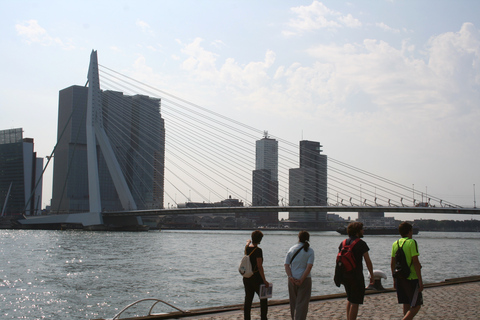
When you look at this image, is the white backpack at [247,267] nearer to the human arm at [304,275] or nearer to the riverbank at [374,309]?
the human arm at [304,275]

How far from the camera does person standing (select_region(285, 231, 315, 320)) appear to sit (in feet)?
23.6

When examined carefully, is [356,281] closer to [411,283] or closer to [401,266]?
[401,266]

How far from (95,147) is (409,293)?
5471 centimetres

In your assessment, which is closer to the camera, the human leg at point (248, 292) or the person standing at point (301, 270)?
the person standing at point (301, 270)

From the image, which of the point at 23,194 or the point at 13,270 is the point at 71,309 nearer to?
the point at 13,270

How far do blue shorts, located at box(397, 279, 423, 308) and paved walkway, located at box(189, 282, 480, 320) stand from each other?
1446 mm

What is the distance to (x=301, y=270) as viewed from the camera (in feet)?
23.7

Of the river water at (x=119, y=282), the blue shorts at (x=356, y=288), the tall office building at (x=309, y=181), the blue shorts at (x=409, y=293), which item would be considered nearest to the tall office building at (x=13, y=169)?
the tall office building at (x=309, y=181)

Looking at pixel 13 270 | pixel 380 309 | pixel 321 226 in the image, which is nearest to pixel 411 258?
pixel 380 309

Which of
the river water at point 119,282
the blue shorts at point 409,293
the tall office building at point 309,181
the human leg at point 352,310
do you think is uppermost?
the tall office building at point 309,181

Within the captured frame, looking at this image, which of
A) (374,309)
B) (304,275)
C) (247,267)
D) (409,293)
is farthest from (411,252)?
(374,309)

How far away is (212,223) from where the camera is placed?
176875 mm

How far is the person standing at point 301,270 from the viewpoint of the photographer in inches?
283

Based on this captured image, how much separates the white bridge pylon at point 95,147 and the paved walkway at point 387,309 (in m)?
50.3
